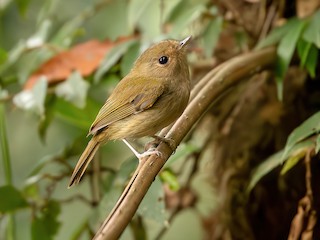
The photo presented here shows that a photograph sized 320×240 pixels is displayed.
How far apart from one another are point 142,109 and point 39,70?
67 centimetres

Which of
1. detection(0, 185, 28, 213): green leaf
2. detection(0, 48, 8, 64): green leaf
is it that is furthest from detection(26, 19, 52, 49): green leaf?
detection(0, 185, 28, 213): green leaf

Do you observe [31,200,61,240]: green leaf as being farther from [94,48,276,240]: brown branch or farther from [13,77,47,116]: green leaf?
[94,48,276,240]: brown branch

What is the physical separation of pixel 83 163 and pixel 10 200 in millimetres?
413

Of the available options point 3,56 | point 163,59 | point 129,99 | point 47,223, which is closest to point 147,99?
point 129,99

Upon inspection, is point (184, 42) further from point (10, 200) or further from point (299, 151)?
point (10, 200)

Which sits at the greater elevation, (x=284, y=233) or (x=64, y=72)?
(x=64, y=72)

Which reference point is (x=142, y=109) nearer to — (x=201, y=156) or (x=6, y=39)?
(x=201, y=156)

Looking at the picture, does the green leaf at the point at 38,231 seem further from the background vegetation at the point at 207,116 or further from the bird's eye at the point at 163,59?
the bird's eye at the point at 163,59

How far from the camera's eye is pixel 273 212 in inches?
113

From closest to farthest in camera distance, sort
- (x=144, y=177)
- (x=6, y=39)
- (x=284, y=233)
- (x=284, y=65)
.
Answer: (x=144, y=177)
(x=284, y=65)
(x=284, y=233)
(x=6, y=39)

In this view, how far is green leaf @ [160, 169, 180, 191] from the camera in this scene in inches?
96.0

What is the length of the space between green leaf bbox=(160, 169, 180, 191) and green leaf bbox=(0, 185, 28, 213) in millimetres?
571

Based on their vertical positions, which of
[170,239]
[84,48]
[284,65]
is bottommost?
[170,239]

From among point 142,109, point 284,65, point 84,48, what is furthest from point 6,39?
point 284,65
